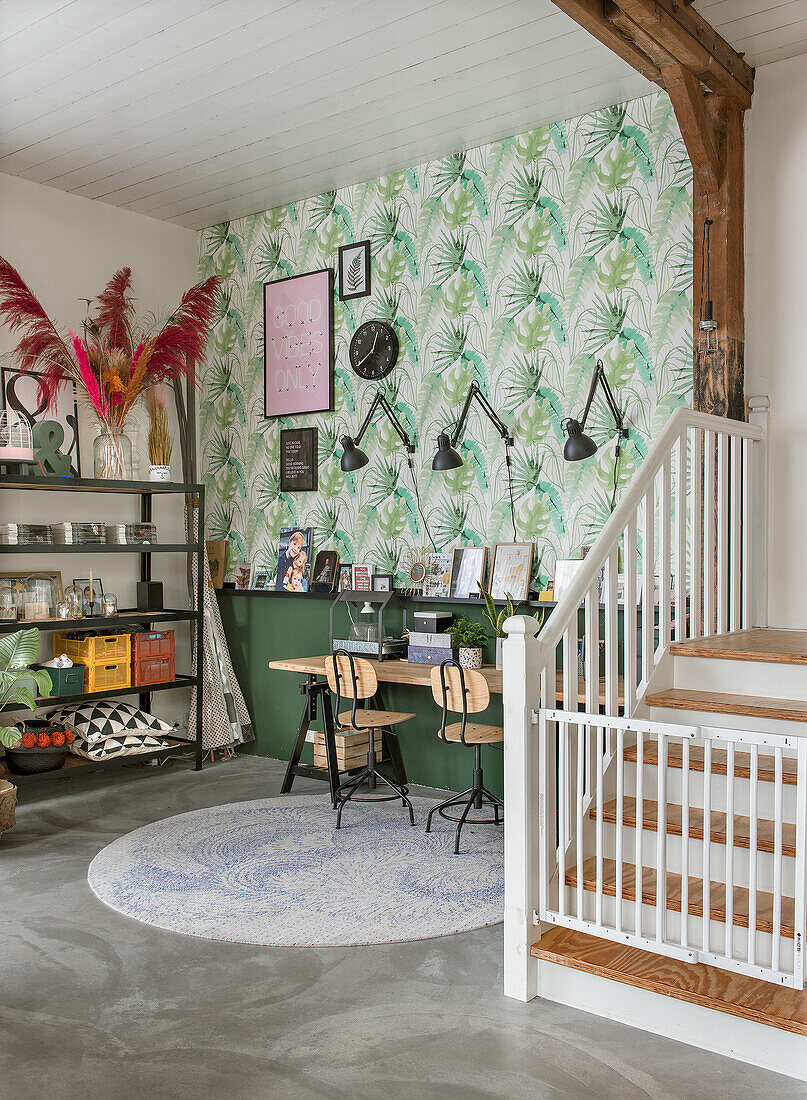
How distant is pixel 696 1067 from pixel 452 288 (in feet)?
12.3

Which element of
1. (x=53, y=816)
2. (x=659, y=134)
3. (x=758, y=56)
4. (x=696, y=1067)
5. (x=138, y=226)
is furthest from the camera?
(x=138, y=226)

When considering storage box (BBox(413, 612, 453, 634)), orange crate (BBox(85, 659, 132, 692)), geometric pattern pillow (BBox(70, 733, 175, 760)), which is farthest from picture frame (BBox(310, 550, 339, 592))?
geometric pattern pillow (BBox(70, 733, 175, 760))

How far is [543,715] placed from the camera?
2.69 metres

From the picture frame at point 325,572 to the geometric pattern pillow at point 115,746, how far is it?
123 centimetres

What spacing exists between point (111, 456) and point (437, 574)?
1.89 metres

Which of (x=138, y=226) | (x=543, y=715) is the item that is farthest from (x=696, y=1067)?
(x=138, y=226)

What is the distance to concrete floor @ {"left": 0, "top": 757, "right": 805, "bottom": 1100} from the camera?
2.29 meters

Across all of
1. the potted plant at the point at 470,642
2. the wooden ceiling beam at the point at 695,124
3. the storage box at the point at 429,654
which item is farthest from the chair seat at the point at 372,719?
the wooden ceiling beam at the point at 695,124

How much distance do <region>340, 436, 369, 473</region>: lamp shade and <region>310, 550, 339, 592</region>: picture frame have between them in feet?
1.77

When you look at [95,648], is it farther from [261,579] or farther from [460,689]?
[460,689]

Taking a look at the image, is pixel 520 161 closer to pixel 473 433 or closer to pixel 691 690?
pixel 473 433

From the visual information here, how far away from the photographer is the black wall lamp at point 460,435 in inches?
187

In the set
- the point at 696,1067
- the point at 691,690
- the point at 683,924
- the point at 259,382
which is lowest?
the point at 696,1067

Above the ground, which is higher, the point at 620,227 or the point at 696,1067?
the point at 620,227
